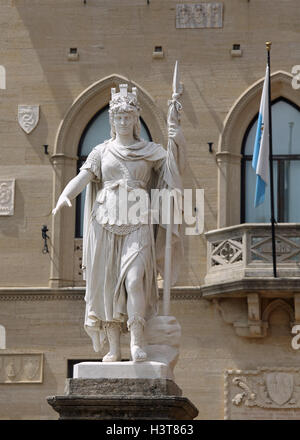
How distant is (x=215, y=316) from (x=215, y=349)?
1.94 feet

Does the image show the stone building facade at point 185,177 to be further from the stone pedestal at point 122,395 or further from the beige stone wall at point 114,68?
the stone pedestal at point 122,395

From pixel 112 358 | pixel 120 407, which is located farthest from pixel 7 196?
pixel 120 407

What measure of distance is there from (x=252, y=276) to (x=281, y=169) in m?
2.56

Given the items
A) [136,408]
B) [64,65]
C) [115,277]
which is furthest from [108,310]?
[64,65]

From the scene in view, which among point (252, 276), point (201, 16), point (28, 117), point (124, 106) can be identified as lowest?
point (252, 276)

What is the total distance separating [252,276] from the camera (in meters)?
23.1

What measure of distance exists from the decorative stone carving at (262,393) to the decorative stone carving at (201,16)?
6.39 m

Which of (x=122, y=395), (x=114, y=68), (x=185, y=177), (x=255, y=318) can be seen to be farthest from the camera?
(x=114, y=68)

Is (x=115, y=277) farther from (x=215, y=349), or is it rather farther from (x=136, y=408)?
(x=215, y=349)

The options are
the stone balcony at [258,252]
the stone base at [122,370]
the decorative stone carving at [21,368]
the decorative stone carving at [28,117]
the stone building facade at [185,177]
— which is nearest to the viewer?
the stone base at [122,370]

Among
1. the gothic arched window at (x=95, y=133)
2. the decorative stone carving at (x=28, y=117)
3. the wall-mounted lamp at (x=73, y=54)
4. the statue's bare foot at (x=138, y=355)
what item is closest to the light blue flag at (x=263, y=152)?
the gothic arched window at (x=95, y=133)

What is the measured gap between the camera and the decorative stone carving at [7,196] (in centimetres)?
2488

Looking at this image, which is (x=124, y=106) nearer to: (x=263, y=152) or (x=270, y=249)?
(x=263, y=152)

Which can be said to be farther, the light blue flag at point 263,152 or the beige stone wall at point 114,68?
the beige stone wall at point 114,68
